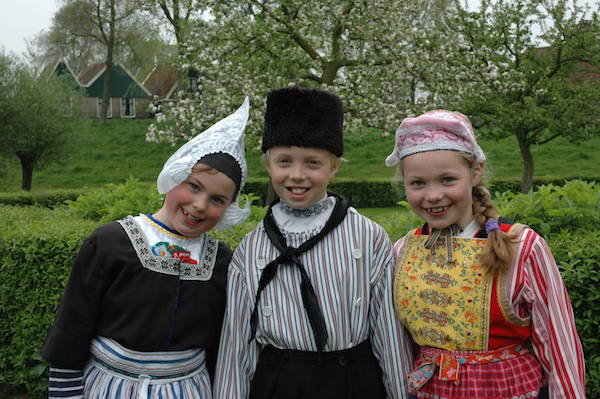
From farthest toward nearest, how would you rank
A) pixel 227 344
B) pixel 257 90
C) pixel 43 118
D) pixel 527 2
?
pixel 43 118
pixel 527 2
pixel 257 90
pixel 227 344

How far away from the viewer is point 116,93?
122ft

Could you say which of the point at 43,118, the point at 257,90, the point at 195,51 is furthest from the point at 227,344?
the point at 43,118

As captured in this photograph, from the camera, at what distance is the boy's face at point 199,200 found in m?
2.26

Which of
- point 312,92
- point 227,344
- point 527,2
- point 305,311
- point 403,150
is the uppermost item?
point 527,2

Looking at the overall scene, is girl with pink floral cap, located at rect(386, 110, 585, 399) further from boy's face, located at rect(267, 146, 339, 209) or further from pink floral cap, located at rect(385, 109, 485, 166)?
boy's face, located at rect(267, 146, 339, 209)

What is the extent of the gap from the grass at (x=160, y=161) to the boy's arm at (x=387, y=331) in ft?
50.9

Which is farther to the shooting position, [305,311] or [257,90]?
[257,90]

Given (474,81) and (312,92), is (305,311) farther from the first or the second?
(474,81)

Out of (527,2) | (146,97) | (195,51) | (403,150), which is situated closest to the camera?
(403,150)

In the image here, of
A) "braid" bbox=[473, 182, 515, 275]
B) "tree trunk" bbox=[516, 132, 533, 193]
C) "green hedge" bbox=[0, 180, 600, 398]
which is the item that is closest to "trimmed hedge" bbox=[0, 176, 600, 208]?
"tree trunk" bbox=[516, 132, 533, 193]

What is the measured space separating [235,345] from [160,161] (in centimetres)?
2265

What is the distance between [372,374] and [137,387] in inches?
35.9

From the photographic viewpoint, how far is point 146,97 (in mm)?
37812

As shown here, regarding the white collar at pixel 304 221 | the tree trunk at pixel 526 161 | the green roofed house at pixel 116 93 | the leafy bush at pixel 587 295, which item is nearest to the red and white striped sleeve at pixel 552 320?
the white collar at pixel 304 221
